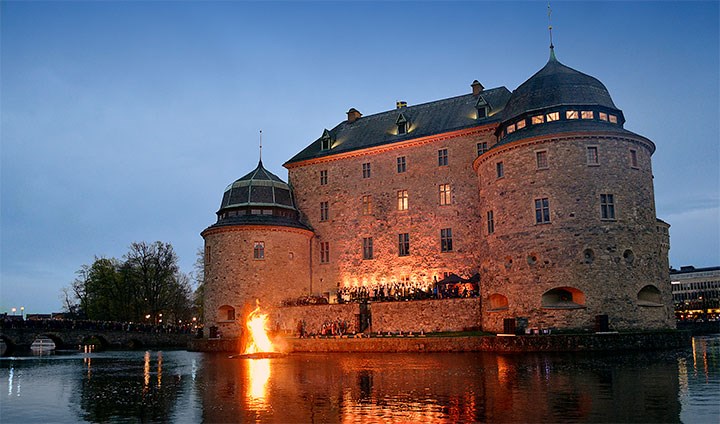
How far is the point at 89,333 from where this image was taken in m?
53.7

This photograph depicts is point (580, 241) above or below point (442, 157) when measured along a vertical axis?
below

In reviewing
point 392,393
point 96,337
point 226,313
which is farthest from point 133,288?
point 392,393

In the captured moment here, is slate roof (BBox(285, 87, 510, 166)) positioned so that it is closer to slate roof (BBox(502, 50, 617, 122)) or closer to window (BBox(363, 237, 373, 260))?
slate roof (BBox(502, 50, 617, 122))

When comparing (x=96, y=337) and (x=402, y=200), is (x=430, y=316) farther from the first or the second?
(x=96, y=337)

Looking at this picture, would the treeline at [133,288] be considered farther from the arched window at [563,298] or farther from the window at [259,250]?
the arched window at [563,298]

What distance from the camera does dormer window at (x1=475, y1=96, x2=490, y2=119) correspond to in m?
43.2

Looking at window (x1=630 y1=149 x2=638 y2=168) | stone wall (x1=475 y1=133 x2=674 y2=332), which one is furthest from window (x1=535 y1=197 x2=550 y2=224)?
window (x1=630 y1=149 x2=638 y2=168)

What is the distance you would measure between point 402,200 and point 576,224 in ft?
53.9

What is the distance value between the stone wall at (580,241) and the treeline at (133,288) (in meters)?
45.8

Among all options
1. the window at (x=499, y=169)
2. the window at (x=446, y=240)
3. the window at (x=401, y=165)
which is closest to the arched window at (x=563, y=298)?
the window at (x=499, y=169)

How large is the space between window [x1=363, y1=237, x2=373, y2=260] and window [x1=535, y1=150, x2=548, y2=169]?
16791 mm

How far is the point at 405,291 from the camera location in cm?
4150

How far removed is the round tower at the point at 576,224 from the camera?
99.8 feet

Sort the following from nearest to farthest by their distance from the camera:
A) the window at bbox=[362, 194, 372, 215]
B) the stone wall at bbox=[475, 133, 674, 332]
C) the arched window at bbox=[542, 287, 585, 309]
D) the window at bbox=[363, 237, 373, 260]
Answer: the stone wall at bbox=[475, 133, 674, 332] → the arched window at bbox=[542, 287, 585, 309] → the window at bbox=[363, 237, 373, 260] → the window at bbox=[362, 194, 372, 215]
